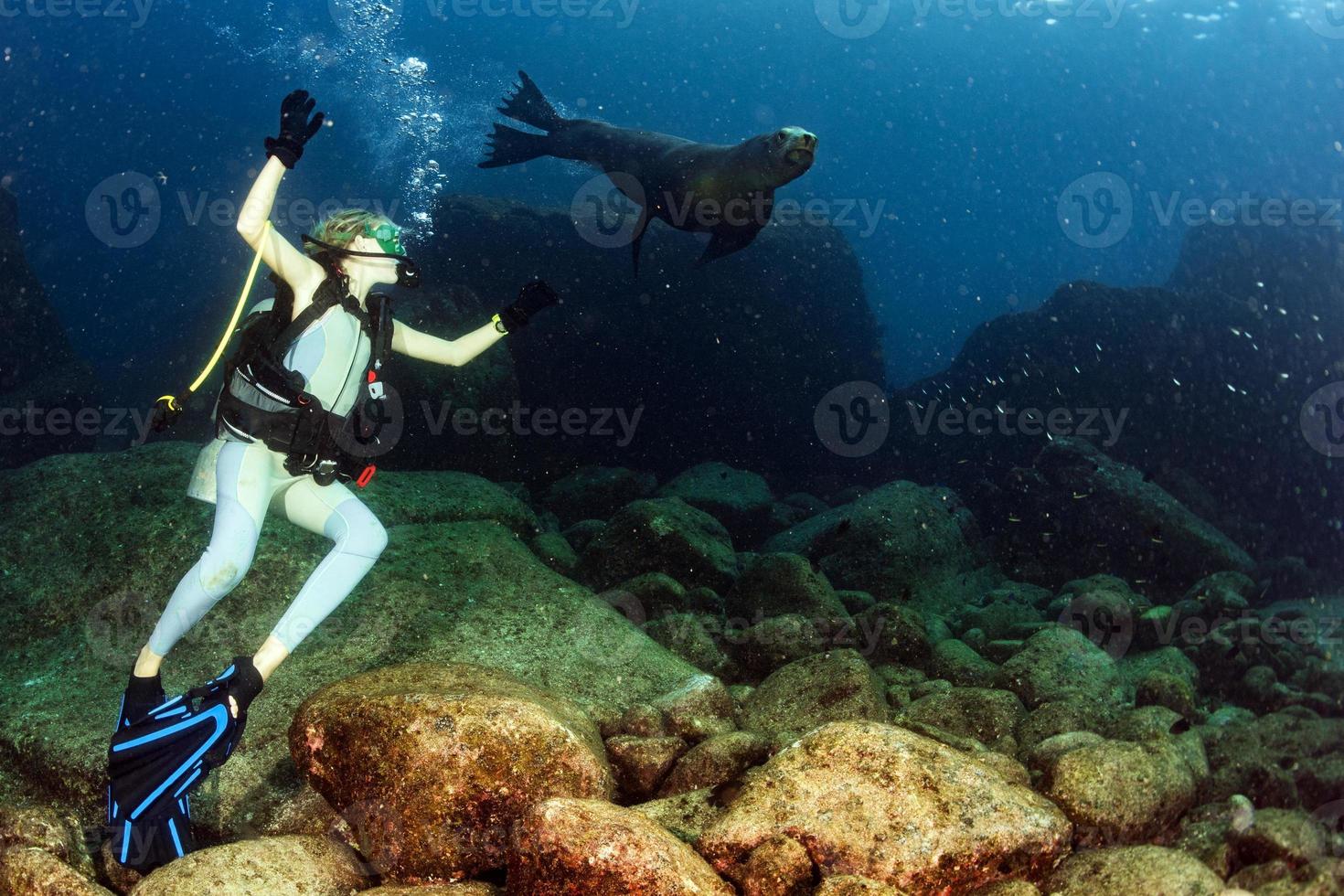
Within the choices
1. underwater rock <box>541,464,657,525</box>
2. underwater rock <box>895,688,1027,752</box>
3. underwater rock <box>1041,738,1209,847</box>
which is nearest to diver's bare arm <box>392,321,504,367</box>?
underwater rock <box>895,688,1027,752</box>

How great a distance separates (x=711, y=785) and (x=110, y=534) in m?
4.72

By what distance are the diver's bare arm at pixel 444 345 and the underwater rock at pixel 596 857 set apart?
247cm

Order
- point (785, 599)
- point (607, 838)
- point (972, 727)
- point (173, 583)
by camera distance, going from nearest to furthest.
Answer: point (607, 838)
point (972, 727)
point (173, 583)
point (785, 599)

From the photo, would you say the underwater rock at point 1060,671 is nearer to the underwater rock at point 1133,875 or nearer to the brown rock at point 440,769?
the underwater rock at point 1133,875

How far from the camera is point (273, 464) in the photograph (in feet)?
10.6

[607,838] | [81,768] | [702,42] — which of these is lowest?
[81,768]

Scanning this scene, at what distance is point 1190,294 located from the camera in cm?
1955

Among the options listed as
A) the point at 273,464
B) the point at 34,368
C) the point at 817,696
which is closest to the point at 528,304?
the point at 273,464

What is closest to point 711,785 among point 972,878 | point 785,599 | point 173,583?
Answer: point 972,878

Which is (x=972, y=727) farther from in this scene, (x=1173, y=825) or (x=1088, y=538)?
(x=1088, y=538)

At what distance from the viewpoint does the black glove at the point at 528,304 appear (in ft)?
12.8

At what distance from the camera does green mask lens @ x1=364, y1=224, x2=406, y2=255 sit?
3330 mm

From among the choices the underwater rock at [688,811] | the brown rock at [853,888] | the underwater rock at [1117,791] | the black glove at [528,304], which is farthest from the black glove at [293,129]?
the underwater rock at [1117,791]

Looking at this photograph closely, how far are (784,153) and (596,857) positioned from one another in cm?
711
